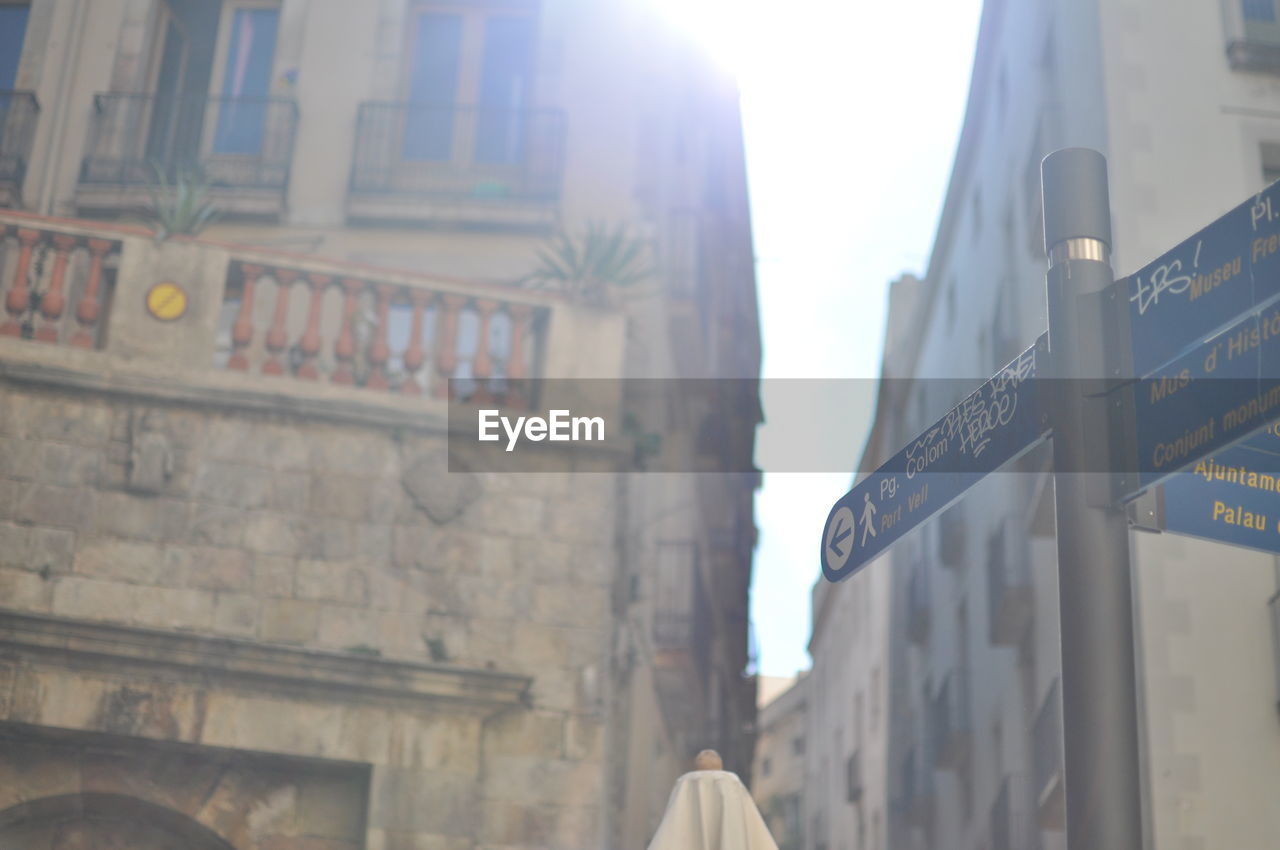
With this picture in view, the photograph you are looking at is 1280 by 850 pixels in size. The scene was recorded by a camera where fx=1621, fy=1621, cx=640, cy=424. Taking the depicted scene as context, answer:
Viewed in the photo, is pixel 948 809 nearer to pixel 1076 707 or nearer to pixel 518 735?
pixel 518 735

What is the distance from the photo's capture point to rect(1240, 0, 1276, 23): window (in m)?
15.9

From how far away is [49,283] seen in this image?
405 inches

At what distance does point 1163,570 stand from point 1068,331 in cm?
1006

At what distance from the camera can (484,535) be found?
34.1ft

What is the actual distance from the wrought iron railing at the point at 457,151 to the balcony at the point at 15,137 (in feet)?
10.4

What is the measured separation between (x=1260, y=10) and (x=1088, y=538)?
46.1 ft

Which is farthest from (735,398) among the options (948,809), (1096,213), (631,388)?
(1096,213)

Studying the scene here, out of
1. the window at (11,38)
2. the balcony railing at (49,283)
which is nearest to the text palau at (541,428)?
the balcony railing at (49,283)

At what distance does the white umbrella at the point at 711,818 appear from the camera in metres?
7.01

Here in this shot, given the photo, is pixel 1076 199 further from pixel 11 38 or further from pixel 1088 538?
pixel 11 38

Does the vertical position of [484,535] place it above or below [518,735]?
above

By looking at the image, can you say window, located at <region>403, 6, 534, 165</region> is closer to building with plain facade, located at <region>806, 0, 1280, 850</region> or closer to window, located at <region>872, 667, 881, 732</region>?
building with plain facade, located at <region>806, 0, 1280, 850</region>

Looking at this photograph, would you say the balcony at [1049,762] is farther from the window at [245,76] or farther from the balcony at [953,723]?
the window at [245,76]

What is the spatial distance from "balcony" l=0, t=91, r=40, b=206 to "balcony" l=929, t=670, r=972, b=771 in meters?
14.8
